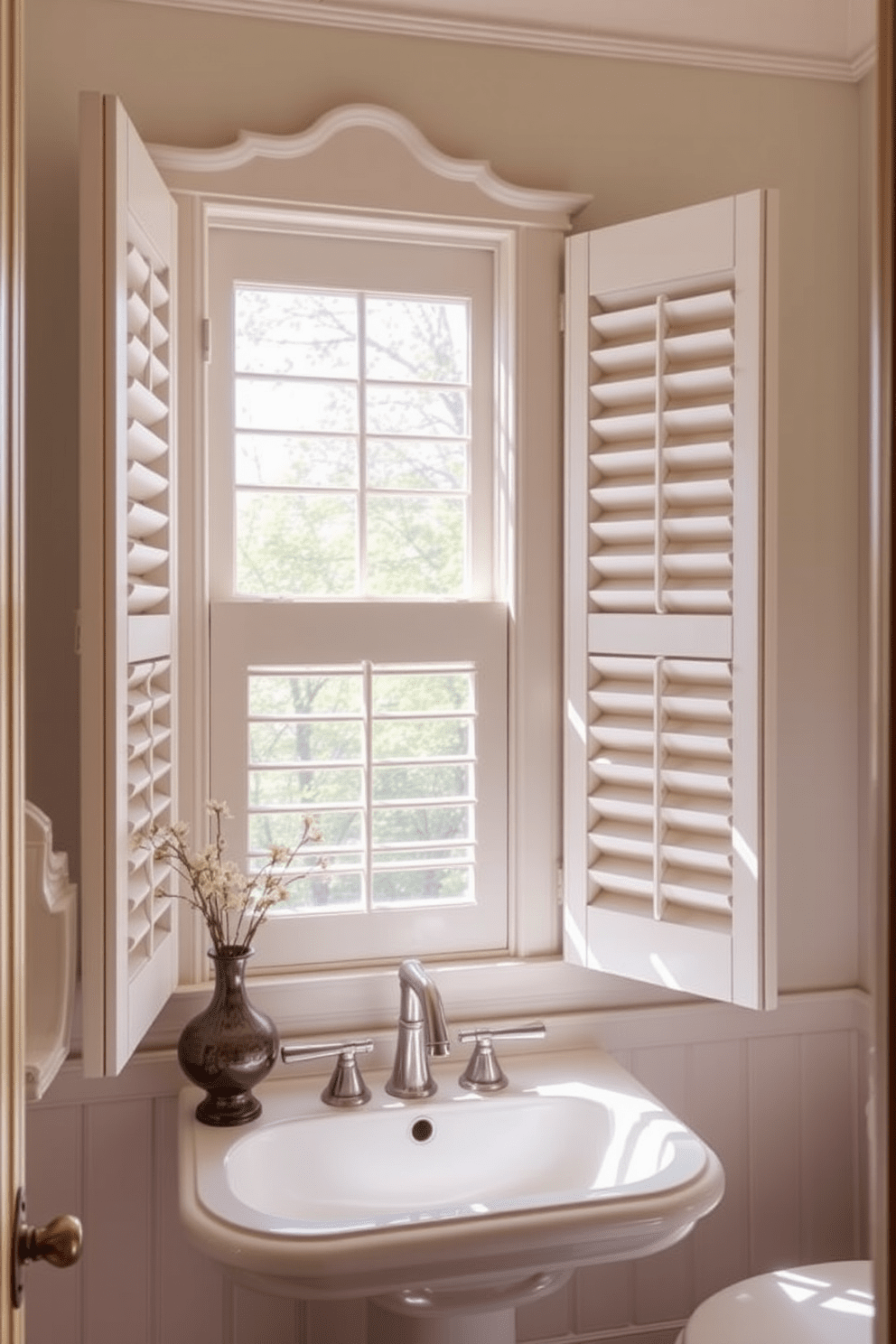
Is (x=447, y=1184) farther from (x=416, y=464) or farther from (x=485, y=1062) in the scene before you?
(x=416, y=464)

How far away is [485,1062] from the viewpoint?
6.43ft

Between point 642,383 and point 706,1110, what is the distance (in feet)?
4.33

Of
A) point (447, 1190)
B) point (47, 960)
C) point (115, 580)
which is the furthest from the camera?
point (447, 1190)

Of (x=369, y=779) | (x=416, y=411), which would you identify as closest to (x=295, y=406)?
(x=416, y=411)

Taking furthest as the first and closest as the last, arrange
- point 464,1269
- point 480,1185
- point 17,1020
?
1. point 480,1185
2. point 464,1269
3. point 17,1020

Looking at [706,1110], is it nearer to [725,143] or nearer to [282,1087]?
[282,1087]

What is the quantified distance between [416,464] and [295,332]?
306 millimetres

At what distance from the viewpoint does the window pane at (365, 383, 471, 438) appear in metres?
2.14

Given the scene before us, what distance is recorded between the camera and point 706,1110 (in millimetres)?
2254

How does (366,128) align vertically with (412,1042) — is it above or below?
above

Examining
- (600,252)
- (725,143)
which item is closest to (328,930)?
(600,252)

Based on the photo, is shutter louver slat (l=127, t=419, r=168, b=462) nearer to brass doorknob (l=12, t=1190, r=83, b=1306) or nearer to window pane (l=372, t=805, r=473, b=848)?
window pane (l=372, t=805, r=473, b=848)

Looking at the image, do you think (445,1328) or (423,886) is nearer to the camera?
(445,1328)

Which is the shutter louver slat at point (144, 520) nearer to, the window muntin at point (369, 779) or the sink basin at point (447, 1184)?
the window muntin at point (369, 779)
